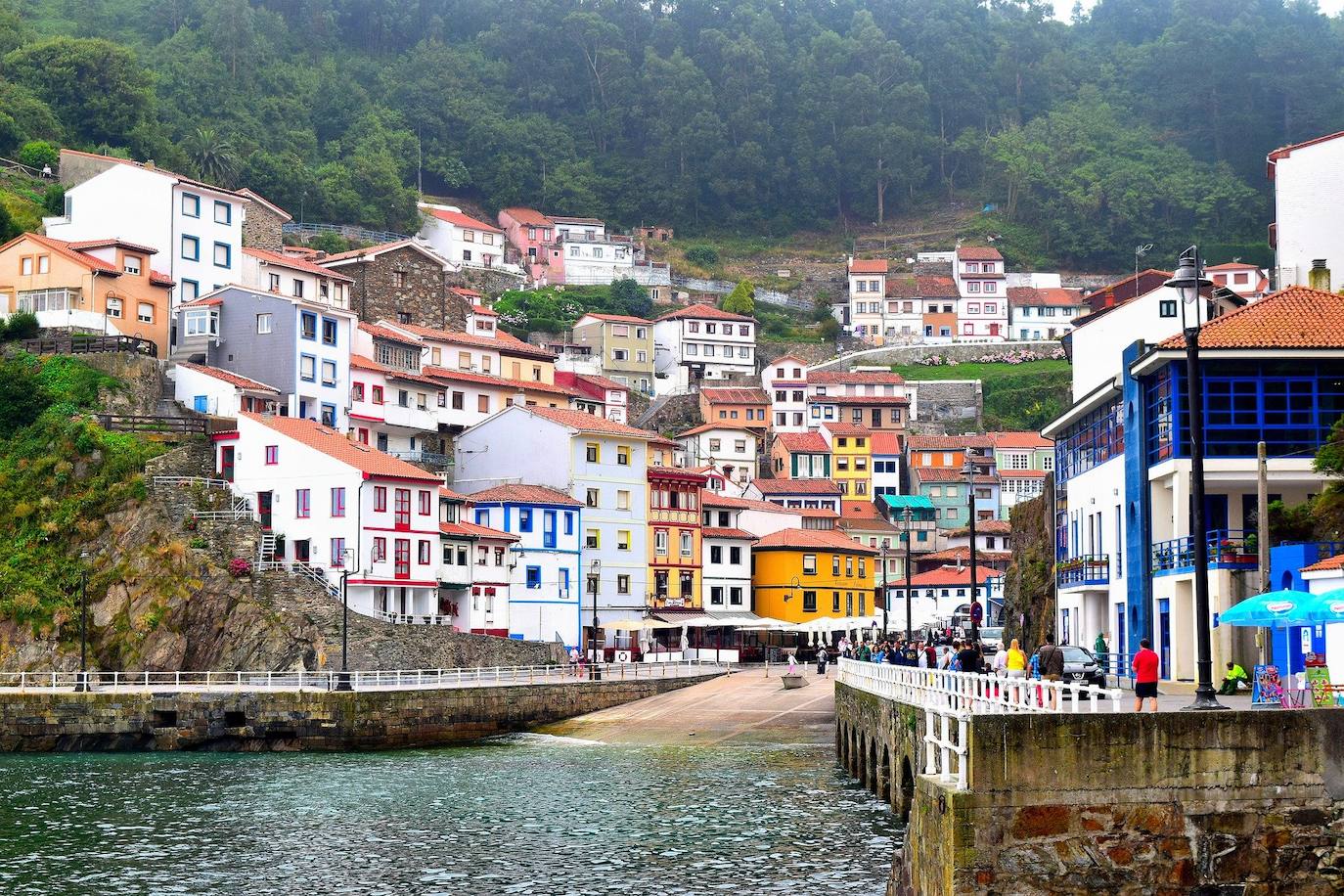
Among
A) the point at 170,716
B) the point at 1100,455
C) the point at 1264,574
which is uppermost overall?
the point at 1100,455

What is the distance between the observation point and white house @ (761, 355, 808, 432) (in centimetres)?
13838

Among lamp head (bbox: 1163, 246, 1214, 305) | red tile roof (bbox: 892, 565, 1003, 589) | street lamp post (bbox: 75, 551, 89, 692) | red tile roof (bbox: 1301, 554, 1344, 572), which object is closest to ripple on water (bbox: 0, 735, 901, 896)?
street lamp post (bbox: 75, 551, 89, 692)

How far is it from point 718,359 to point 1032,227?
59.7 m

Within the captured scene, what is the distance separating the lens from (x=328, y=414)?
84.5 meters

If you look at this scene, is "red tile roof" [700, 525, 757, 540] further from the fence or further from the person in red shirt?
the person in red shirt

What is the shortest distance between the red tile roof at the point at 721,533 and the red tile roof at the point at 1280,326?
168ft

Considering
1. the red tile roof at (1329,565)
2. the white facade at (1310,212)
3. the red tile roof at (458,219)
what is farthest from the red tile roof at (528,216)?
the red tile roof at (1329,565)

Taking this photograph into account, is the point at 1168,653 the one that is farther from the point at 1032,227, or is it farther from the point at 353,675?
the point at 1032,227

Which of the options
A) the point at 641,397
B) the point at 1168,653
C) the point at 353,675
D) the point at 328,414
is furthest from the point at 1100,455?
the point at 641,397

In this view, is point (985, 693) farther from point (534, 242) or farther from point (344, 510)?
point (534, 242)

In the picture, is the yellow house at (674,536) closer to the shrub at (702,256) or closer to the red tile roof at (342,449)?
the red tile roof at (342,449)

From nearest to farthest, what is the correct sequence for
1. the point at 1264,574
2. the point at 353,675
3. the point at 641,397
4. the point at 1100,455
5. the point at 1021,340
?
1. the point at 1264,574
2. the point at 1100,455
3. the point at 353,675
4. the point at 641,397
5. the point at 1021,340

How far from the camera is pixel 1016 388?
145500 millimetres

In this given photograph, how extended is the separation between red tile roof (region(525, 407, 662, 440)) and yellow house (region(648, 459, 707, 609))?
8.84ft
